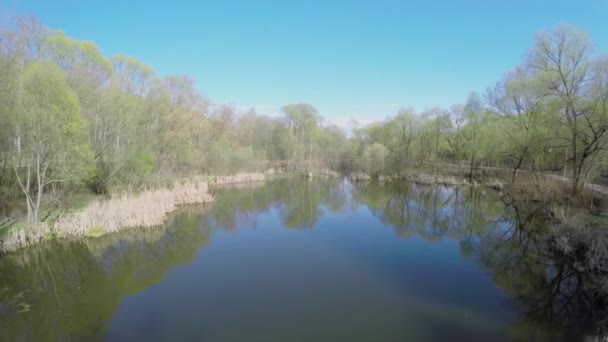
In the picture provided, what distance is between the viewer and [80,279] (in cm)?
778

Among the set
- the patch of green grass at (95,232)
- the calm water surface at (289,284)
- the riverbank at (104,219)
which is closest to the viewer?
the calm water surface at (289,284)

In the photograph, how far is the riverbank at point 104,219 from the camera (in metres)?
9.54

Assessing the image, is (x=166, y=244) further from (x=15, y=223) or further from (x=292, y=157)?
(x=292, y=157)

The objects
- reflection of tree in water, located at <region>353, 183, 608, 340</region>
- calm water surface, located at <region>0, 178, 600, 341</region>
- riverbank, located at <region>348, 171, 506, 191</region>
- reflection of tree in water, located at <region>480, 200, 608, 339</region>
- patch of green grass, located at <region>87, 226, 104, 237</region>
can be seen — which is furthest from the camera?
riverbank, located at <region>348, 171, 506, 191</region>

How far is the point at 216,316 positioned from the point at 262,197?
608 inches

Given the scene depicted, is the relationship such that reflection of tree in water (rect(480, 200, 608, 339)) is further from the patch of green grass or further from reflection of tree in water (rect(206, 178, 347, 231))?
the patch of green grass

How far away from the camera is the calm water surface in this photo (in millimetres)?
5512

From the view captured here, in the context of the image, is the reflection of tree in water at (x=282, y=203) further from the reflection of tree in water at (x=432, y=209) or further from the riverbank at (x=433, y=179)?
the riverbank at (x=433, y=179)

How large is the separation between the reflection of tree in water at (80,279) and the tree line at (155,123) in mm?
2502

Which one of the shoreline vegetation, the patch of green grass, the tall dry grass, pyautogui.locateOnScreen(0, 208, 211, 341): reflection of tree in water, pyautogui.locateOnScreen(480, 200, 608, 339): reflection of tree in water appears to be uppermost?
the shoreline vegetation

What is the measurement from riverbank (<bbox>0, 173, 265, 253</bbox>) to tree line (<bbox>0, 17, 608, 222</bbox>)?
835 millimetres

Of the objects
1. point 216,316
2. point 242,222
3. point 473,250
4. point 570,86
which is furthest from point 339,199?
point 216,316

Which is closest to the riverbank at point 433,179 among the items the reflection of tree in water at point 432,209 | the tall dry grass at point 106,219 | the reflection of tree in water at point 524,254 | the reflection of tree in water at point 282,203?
the reflection of tree in water at point 432,209

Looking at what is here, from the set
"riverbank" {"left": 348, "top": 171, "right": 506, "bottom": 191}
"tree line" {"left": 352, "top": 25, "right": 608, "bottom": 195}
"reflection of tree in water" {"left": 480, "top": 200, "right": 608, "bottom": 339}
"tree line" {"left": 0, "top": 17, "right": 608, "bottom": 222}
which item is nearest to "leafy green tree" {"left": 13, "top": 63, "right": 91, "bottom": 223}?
"tree line" {"left": 0, "top": 17, "right": 608, "bottom": 222}
